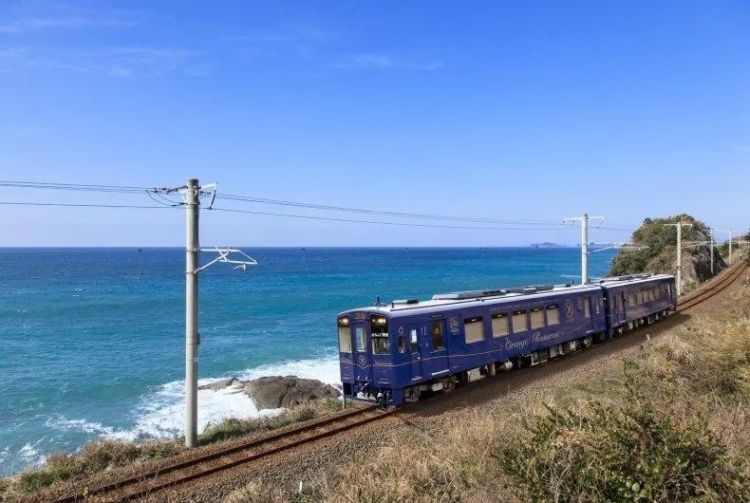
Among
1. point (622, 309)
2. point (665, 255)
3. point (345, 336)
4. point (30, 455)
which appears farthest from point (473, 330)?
point (665, 255)

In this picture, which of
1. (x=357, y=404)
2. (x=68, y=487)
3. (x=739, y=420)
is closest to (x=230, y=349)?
(x=357, y=404)

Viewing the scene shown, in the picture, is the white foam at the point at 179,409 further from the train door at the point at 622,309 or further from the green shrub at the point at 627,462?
the green shrub at the point at 627,462

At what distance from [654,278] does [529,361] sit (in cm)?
1476

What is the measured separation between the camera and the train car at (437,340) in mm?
15172

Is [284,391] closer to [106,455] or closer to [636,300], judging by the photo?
[106,455]

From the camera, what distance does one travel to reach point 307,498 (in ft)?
28.5

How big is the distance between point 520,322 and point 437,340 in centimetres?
466

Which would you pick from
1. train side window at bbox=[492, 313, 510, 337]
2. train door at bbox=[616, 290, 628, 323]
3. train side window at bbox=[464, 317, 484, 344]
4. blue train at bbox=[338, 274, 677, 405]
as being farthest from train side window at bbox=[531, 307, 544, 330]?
train door at bbox=[616, 290, 628, 323]

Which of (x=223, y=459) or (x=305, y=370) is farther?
(x=305, y=370)

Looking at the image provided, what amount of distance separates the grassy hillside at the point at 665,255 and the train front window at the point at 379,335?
5018 centimetres

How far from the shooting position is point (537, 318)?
20375 millimetres

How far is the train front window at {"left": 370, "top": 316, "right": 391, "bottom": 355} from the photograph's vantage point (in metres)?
15.1

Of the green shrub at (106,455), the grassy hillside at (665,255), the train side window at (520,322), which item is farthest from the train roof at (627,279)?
the grassy hillside at (665,255)

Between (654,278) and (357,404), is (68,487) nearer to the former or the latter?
(357,404)
